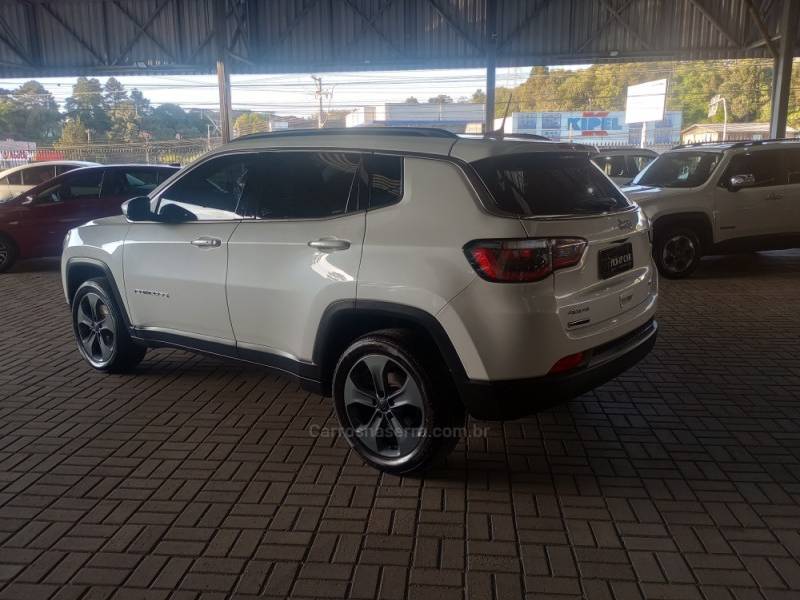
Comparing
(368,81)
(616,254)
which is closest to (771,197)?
(616,254)

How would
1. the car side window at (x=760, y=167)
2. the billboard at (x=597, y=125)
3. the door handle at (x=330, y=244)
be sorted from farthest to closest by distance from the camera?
the billboard at (x=597, y=125)
the car side window at (x=760, y=167)
the door handle at (x=330, y=244)

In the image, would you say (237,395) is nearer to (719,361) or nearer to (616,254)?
(616,254)

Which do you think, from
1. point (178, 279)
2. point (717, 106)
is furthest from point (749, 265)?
point (717, 106)

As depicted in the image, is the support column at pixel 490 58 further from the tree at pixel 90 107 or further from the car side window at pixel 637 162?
the tree at pixel 90 107

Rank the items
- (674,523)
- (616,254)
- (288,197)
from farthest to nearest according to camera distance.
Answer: (288,197) < (616,254) < (674,523)

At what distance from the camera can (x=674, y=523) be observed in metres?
3.18

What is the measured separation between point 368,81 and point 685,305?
2672cm

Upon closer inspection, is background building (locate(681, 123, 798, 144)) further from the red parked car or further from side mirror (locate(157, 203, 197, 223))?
side mirror (locate(157, 203, 197, 223))

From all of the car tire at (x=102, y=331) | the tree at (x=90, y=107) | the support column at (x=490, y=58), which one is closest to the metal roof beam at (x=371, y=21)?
the support column at (x=490, y=58)

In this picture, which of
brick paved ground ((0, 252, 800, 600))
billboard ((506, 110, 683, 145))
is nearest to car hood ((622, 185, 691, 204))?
brick paved ground ((0, 252, 800, 600))

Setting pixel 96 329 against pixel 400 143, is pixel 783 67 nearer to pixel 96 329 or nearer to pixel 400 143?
pixel 400 143

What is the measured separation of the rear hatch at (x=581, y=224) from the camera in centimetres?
328

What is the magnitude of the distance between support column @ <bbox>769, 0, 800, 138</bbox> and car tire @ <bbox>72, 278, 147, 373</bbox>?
51.8ft

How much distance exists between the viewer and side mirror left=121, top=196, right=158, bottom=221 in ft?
15.5
